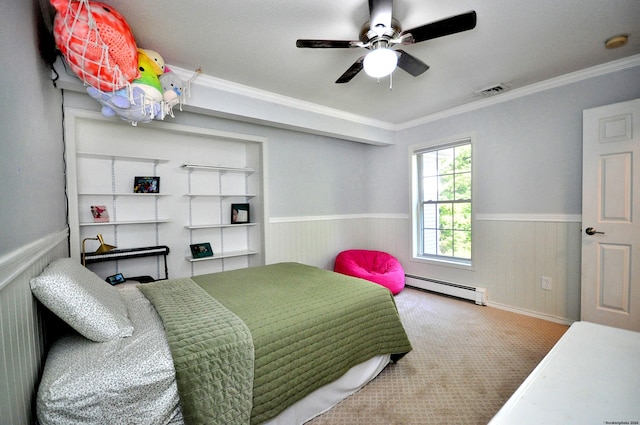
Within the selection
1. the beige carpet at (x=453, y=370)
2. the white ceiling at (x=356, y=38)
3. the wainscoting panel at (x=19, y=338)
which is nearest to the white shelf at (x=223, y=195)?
the white ceiling at (x=356, y=38)

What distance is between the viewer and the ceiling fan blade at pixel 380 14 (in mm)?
1550

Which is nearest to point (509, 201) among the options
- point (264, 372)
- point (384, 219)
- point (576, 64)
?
point (576, 64)

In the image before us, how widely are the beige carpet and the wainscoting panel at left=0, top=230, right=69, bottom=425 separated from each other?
1290 millimetres

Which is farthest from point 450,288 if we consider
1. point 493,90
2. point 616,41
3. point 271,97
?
point 271,97

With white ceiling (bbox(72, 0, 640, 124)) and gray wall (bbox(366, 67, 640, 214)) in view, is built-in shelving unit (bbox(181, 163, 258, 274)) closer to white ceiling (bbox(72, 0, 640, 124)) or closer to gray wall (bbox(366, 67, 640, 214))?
white ceiling (bbox(72, 0, 640, 124))

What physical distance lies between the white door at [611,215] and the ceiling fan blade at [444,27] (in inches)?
77.4

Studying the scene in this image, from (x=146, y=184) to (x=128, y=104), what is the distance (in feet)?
4.01

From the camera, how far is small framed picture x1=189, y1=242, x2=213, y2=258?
3213mm

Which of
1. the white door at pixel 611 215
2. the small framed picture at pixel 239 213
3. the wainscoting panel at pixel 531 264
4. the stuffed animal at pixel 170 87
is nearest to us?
the stuffed animal at pixel 170 87

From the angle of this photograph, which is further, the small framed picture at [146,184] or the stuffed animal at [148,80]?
the small framed picture at [146,184]

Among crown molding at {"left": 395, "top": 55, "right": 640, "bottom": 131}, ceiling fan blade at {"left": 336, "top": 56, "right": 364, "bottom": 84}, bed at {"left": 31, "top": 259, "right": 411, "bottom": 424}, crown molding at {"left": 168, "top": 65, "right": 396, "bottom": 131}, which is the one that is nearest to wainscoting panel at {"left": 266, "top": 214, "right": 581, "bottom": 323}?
crown molding at {"left": 395, "top": 55, "right": 640, "bottom": 131}

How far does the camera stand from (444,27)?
1.61 m

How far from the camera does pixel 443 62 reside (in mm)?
2459

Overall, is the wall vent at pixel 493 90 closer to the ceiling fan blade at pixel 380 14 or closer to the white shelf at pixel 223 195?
the ceiling fan blade at pixel 380 14
